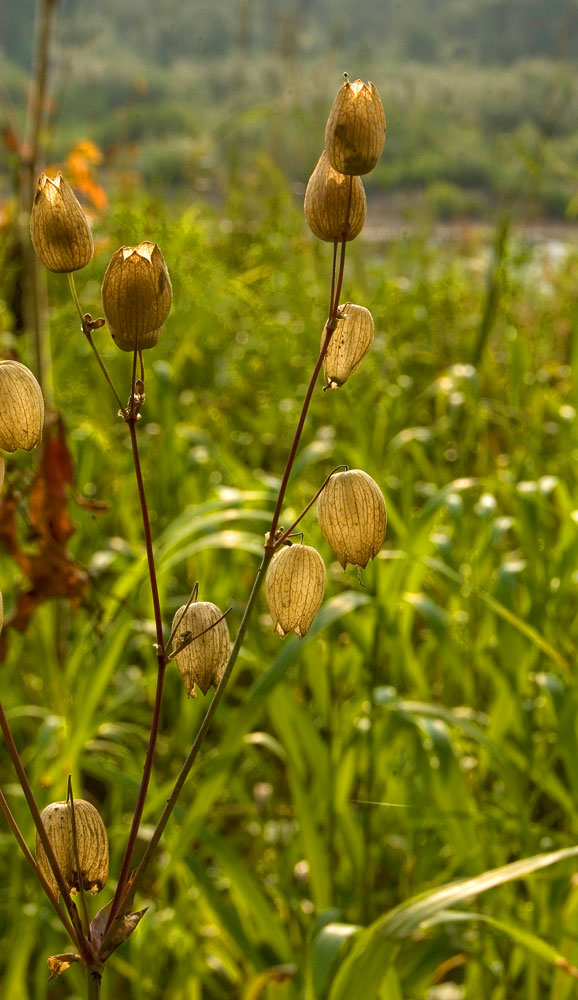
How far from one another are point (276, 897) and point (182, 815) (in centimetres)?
23

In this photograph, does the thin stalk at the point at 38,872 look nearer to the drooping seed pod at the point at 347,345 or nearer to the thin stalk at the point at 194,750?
the thin stalk at the point at 194,750

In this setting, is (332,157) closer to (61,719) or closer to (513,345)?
(61,719)

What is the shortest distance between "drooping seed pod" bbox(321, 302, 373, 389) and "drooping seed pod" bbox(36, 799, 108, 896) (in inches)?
7.6

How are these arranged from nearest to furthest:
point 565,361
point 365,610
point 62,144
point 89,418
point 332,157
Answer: point 332,157, point 365,610, point 89,418, point 565,361, point 62,144

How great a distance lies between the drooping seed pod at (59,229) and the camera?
38 centimetres

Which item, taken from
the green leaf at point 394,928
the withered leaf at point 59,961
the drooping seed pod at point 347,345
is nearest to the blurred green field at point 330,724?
the green leaf at point 394,928

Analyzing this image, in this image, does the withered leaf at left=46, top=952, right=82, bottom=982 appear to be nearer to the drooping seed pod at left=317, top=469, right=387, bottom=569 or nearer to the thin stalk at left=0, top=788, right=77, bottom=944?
the thin stalk at left=0, top=788, right=77, bottom=944

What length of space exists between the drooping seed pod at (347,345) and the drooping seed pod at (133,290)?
72mm

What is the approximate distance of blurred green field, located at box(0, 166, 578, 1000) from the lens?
922mm

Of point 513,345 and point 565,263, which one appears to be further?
point 565,263

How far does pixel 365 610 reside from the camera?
125 centimetres

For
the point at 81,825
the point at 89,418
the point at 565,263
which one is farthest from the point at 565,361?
the point at 81,825

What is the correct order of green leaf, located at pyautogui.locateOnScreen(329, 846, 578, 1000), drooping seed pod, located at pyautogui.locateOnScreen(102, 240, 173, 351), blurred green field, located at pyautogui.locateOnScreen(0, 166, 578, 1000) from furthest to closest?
blurred green field, located at pyautogui.locateOnScreen(0, 166, 578, 1000) < green leaf, located at pyautogui.locateOnScreen(329, 846, 578, 1000) < drooping seed pod, located at pyautogui.locateOnScreen(102, 240, 173, 351)

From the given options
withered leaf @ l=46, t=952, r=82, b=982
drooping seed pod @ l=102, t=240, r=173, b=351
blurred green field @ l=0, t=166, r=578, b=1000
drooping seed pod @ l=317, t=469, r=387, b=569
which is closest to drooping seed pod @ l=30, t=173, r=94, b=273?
drooping seed pod @ l=102, t=240, r=173, b=351
